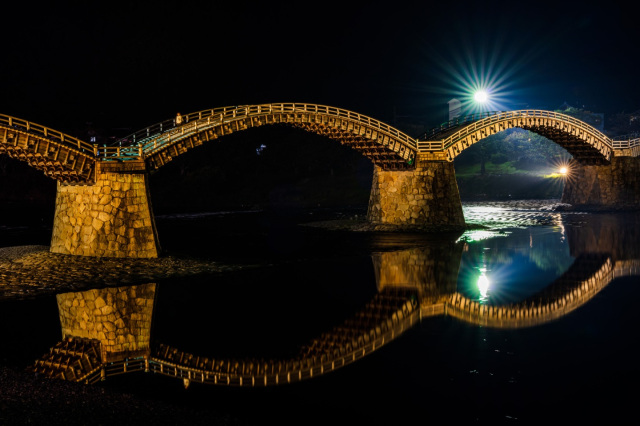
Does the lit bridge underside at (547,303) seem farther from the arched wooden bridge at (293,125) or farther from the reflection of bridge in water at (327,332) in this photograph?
the arched wooden bridge at (293,125)

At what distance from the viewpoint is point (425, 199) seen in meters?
53.2

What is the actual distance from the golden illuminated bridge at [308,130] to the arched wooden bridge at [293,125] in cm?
7

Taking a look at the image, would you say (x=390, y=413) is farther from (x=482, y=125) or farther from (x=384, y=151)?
(x=482, y=125)

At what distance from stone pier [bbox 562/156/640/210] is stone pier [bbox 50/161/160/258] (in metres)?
53.2

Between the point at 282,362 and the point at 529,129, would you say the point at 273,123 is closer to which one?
the point at 282,362

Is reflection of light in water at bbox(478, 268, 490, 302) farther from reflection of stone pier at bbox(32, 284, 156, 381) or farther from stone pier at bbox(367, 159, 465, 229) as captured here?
stone pier at bbox(367, 159, 465, 229)

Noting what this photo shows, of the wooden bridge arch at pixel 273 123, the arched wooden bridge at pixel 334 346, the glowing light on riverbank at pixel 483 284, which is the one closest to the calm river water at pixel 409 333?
the glowing light on riverbank at pixel 483 284

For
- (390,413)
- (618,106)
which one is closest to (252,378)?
(390,413)

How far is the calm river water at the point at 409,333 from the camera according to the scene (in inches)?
590

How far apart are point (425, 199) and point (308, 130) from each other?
10.6 meters

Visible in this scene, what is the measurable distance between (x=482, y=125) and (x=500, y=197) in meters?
40.5

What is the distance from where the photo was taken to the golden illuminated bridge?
3462 cm

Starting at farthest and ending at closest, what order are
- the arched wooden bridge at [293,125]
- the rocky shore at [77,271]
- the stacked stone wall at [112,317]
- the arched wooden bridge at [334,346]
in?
1. the arched wooden bridge at [293,125]
2. the rocky shore at [77,271]
3. the stacked stone wall at [112,317]
4. the arched wooden bridge at [334,346]

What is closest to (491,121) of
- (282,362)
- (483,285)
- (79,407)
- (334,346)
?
(483,285)
